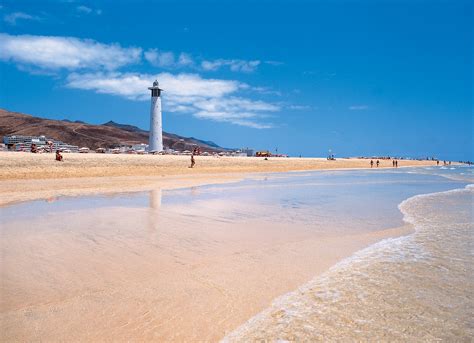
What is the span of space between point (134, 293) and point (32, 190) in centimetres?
1336

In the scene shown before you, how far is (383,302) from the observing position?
363cm

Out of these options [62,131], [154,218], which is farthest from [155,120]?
[62,131]

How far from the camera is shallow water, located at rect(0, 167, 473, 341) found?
3.11 metres

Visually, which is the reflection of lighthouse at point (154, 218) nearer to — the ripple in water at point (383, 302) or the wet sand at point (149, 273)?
the wet sand at point (149, 273)

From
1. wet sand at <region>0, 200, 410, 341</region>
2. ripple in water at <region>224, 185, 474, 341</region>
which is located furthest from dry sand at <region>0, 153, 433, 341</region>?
ripple in water at <region>224, 185, 474, 341</region>

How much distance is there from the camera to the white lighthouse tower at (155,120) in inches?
2359

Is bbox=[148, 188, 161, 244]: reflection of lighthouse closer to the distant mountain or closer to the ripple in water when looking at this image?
the ripple in water

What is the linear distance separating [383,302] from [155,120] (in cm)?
5950

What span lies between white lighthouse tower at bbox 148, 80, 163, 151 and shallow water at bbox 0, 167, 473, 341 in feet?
173

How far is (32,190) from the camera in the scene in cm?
1465

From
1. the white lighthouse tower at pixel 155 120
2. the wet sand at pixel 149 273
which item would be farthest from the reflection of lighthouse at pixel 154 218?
the white lighthouse tower at pixel 155 120

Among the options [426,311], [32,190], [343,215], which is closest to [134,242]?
[426,311]

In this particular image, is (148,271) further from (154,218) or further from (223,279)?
(154,218)

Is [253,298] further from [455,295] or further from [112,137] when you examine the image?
[112,137]
